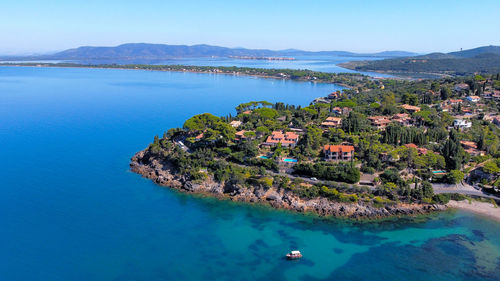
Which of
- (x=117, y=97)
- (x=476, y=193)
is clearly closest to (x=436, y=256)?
(x=476, y=193)

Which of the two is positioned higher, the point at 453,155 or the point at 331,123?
the point at 331,123

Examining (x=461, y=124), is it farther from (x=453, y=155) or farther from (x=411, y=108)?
(x=453, y=155)

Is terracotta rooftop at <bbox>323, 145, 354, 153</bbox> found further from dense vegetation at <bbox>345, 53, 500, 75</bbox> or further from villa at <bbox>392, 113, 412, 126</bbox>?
dense vegetation at <bbox>345, 53, 500, 75</bbox>

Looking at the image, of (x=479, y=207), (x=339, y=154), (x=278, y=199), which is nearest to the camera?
(x=479, y=207)

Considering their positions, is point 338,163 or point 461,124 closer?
point 338,163

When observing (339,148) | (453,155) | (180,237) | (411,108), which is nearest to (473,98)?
(411,108)

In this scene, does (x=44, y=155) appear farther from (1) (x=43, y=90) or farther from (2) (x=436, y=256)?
(1) (x=43, y=90)
